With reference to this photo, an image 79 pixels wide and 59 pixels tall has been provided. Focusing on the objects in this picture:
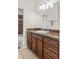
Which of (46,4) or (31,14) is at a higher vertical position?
(46,4)

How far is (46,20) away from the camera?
4.36 m

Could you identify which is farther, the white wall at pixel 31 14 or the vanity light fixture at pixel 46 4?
the white wall at pixel 31 14

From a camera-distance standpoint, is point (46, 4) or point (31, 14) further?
point (31, 14)

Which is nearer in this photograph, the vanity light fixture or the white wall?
the vanity light fixture
